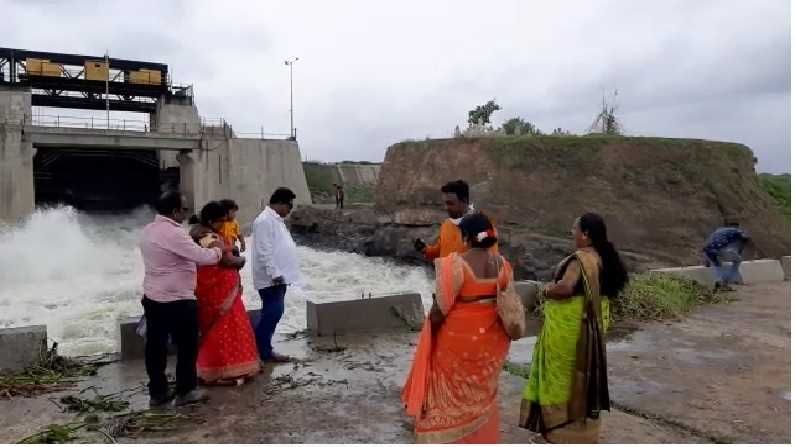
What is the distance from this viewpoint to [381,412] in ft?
14.8

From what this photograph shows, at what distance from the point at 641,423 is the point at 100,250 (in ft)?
76.1

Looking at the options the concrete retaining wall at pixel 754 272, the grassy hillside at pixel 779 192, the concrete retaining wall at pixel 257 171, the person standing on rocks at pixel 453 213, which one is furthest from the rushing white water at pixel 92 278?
the grassy hillside at pixel 779 192

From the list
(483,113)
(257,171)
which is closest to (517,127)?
(483,113)

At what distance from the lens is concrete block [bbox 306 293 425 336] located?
266 inches

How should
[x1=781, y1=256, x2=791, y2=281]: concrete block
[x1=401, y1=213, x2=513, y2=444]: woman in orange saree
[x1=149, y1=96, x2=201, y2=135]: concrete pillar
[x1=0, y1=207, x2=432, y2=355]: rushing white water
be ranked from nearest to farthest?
[x1=401, y1=213, x2=513, y2=444]: woman in orange saree → [x1=781, y1=256, x2=791, y2=281]: concrete block → [x1=0, y1=207, x2=432, y2=355]: rushing white water → [x1=149, y1=96, x2=201, y2=135]: concrete pillar

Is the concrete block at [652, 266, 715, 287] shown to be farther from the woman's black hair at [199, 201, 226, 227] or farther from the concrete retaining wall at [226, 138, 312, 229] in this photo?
the concrete retaining wall at [226, 138, 312, 229]

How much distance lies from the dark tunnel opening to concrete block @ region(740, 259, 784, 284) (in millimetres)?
26081

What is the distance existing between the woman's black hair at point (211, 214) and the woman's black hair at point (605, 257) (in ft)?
Answer: 9.26

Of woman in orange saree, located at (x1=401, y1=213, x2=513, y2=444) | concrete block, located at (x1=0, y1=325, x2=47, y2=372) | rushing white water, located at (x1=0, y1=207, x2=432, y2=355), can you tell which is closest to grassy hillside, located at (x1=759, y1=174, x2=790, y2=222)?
rushing white water, located at (x1=0, y1=207, x2=432, y2=355)

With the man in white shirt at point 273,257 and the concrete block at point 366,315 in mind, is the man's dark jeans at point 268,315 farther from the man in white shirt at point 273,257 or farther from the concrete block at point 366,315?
the concrete block at point 366,315

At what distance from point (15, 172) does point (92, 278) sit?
8.78m

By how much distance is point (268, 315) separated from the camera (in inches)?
223

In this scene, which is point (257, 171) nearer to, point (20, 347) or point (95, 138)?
point (95, 138)

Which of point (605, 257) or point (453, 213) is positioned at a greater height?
point (453, 213)
